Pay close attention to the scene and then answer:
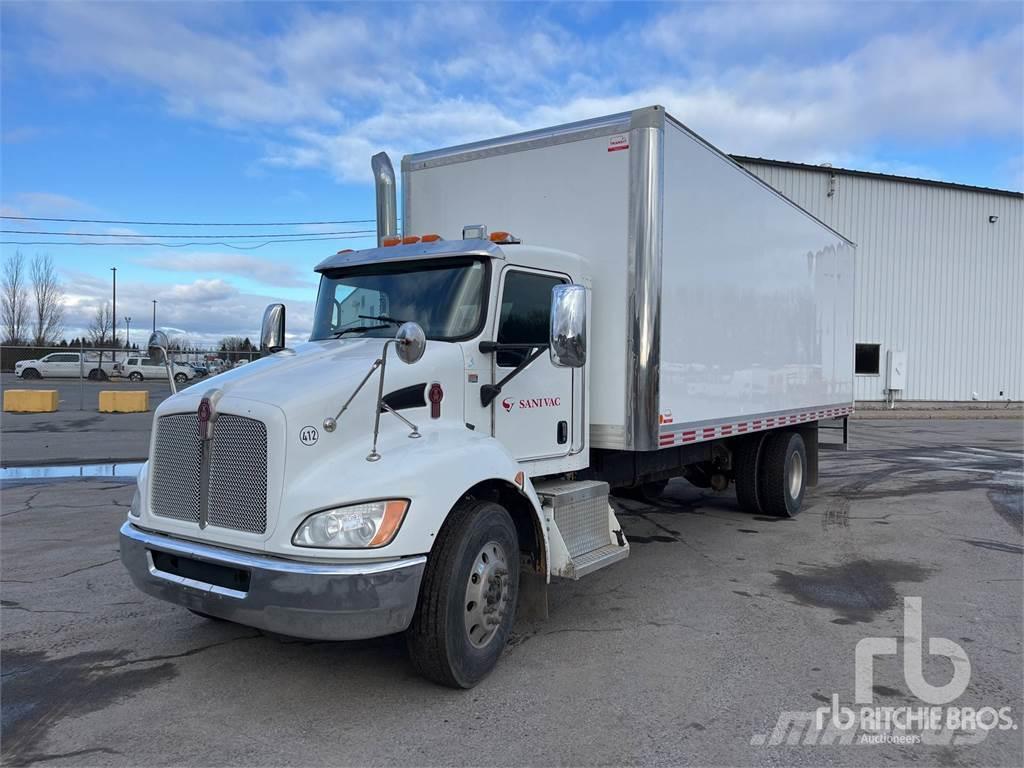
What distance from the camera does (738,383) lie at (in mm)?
7270

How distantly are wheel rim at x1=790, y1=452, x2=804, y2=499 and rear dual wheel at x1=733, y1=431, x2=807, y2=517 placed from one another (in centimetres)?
3

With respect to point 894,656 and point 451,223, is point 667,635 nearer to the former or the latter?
point 894,656

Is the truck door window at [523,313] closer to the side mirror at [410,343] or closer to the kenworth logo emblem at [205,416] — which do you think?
the side mirror at [410,343]

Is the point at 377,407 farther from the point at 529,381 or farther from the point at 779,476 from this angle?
→ the point at 779,476

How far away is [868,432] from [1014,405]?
14426 millimetres

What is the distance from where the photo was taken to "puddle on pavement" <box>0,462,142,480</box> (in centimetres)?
1127

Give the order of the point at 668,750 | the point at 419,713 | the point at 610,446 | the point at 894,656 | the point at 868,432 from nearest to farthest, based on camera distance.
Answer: the point at 668,750 < the point at 419,713 < the point at 894,656 < the point at 610,446 < the point at 868,432

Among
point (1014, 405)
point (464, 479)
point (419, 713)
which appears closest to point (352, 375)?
point (464, 479)

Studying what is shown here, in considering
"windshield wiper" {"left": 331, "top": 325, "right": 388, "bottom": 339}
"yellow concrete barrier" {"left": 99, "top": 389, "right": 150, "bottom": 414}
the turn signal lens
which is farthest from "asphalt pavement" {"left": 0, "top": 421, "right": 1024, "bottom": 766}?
"yellow concrete barrier" {"left": 99, "top": 389, "right": 150, "bottom": 414}

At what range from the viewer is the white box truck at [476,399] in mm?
3568

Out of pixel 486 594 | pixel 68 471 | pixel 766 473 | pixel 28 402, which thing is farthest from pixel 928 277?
pixel 28 402

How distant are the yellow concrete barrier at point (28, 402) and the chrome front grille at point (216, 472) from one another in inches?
816

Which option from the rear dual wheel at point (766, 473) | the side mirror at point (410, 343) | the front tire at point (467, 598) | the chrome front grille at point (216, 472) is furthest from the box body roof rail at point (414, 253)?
the rear dual wheel at point (766, 473)

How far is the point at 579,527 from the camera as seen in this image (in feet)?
Answer: 16.9
